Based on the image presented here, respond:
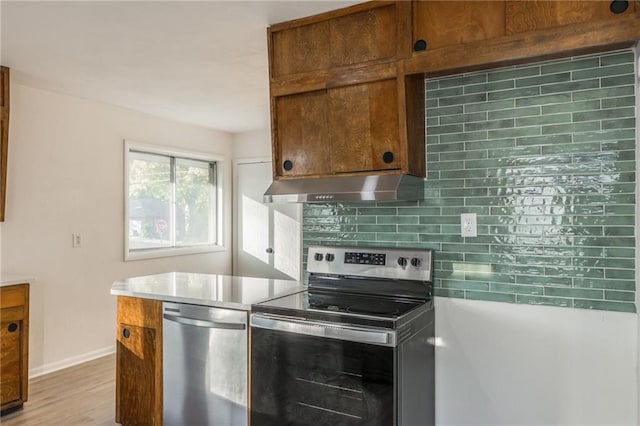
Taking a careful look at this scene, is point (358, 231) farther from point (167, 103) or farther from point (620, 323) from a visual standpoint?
point (167, 103)

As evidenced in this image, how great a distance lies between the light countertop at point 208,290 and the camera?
7.27ft

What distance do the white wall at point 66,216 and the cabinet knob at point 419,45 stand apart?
3092 mm

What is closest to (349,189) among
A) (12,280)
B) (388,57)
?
(388,57)

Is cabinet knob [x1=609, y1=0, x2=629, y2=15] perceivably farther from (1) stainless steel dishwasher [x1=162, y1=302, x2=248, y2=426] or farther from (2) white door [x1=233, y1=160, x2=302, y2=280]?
(2) white door [x1=233, y1=160, x2=302, y2=280]

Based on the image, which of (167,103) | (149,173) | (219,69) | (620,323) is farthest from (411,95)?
(149,173)

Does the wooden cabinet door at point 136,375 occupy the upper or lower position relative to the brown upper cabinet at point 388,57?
lower

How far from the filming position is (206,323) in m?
2.25

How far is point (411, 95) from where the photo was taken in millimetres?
2150

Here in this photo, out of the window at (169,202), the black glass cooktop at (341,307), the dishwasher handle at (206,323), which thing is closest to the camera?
the black glass cooktop at (341,307)

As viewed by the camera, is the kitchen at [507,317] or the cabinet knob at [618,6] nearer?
the cabinet knob at [618,6]

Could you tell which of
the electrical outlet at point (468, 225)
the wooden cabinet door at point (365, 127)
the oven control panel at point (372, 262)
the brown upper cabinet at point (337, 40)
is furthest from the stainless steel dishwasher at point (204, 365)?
the brown upper cabinet at point (337, 40)

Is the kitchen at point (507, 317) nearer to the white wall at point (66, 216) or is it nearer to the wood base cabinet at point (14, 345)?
the white wall at point (66, 216)

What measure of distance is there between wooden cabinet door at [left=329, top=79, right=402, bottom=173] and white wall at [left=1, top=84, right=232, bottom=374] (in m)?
2.65

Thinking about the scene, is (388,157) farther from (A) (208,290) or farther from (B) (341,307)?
(A) (208,290)
